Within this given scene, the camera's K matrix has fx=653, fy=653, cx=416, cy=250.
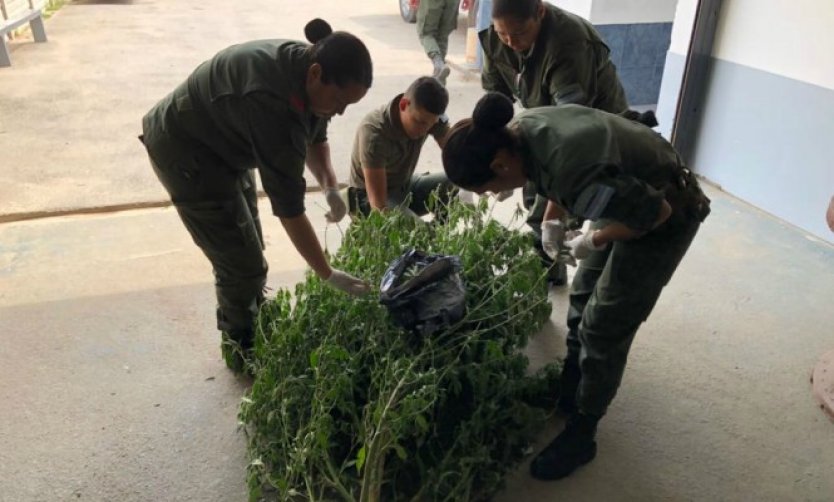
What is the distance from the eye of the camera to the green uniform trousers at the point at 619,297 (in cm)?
186

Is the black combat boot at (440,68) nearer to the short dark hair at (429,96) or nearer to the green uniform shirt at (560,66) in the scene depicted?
the green uniform shirt at (560,66)

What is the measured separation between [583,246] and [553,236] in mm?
207

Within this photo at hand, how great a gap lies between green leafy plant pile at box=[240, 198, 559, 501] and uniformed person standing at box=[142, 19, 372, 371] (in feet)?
0.69

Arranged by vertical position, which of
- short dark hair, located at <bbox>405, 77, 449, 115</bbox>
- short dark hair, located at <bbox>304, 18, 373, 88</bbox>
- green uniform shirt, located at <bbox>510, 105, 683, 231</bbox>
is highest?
short dark hair, located at <bbox>304, 18, 373, 88</bbox>

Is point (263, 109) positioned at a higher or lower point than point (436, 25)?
higher

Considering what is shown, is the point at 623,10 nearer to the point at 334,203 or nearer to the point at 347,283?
the point at 334,203

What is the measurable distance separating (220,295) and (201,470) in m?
0.64

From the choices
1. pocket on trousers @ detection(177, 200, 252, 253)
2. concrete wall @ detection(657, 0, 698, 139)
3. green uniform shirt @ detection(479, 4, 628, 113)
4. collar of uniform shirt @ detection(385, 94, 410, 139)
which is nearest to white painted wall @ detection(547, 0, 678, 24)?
concrete wall @ detection(657, 0, 698, 139)

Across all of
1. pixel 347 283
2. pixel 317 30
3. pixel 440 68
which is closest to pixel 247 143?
pixel 317 30

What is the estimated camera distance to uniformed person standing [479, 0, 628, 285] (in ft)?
7.91

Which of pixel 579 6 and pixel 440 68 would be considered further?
pixel 440 68

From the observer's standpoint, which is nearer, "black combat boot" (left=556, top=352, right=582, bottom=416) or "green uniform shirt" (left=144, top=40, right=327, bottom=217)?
"green uniform shirt" (left=144, top=40, right=327, bottom=217)

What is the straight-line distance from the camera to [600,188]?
1.58 meters

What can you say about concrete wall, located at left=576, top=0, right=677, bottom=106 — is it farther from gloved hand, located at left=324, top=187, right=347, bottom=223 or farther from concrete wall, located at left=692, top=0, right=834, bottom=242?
gloved hand, located at left=324, top=187, right=347, bottom=223
